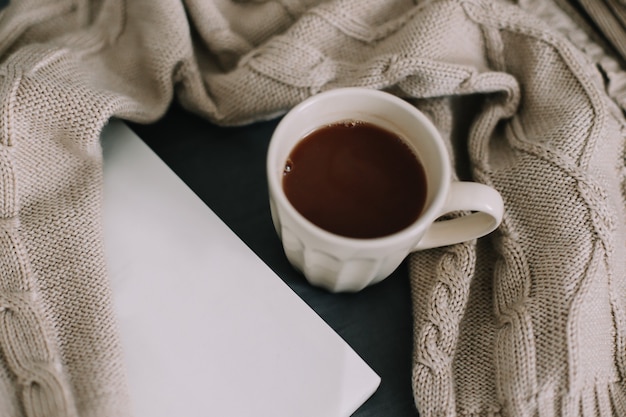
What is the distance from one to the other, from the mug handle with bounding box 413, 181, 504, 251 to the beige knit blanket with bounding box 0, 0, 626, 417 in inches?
1.0

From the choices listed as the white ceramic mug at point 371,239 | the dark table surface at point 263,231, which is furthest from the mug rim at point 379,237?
the dark table surface at point 263,231

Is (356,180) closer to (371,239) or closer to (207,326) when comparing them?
(371,239)

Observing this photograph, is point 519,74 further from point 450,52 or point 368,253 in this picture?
point 368,253

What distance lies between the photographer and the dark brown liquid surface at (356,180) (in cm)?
46

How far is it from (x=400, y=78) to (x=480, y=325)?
244mm

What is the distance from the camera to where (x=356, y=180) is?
480 mm

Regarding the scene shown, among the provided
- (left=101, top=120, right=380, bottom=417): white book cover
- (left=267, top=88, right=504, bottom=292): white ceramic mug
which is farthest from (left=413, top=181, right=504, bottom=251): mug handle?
(left=101, top=120, right=380, bottom=417): white book cover

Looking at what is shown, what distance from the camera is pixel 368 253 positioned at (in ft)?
1.40

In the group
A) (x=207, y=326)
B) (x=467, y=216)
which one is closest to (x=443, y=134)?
(x=467, y=216)

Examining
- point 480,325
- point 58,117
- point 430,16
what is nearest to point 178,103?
point 58,117

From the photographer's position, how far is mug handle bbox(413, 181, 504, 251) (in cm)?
44

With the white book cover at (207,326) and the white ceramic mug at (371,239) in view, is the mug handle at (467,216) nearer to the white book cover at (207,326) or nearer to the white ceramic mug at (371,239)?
the white ceramic mug at (371,239)

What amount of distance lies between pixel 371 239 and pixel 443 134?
7.6 inches

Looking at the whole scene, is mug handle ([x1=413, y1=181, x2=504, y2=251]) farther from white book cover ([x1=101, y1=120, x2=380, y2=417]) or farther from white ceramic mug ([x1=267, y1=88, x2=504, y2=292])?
white book cover ([x1=101, y1=120, x2=380, y2=417])
